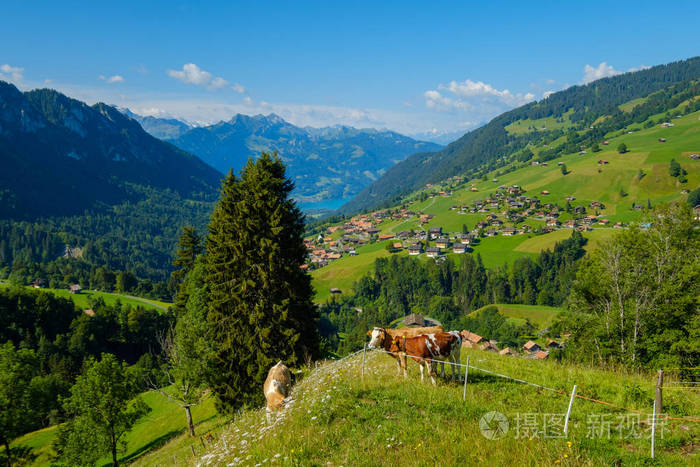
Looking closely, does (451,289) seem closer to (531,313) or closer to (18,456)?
(531,313)

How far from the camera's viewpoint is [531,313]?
132m

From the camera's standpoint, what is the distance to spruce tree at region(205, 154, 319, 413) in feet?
77.9

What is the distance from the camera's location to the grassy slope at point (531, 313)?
123 meters

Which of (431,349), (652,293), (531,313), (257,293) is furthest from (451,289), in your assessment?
(431,349)

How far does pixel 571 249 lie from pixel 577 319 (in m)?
150

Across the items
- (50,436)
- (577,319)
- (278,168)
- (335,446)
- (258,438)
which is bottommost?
(50,436)

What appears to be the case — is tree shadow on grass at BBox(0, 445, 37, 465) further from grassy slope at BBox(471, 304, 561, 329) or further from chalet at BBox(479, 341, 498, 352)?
grassy slope at BBox(471, 304, 561, 329)

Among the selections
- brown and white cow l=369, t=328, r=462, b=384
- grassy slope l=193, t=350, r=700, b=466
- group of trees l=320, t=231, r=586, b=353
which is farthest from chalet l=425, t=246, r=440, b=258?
brown and white cow l=369, t=328, r=462, b=384

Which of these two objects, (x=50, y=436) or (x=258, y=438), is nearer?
(x=258, y=438)

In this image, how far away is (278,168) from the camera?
85.5 feet

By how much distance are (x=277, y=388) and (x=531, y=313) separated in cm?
13951

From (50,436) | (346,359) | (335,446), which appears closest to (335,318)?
(50,436)

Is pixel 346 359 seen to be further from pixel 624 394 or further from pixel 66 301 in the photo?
pixel 66 301

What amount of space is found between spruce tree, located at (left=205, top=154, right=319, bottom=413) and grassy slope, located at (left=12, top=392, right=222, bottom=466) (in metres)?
8.48
